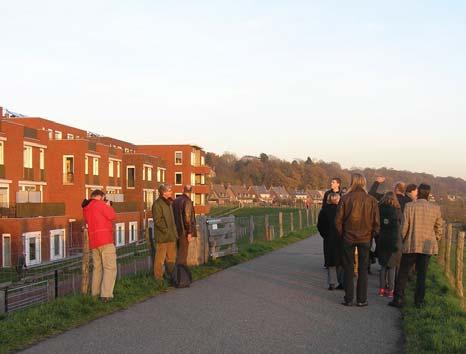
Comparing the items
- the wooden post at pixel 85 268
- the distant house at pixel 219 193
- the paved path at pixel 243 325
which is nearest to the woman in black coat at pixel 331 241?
the paved path at pixel 243 325

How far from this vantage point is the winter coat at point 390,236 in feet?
32.7

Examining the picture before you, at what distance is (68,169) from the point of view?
48.2 metres

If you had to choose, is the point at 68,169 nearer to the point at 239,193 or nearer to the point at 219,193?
the point at 219,193

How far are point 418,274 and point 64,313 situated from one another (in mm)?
5115

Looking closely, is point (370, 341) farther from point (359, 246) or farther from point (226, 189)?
point (226, 189)

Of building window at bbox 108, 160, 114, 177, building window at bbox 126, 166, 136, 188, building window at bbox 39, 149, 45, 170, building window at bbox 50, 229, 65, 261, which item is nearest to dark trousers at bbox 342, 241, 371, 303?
building window at bbox 50, 229, 65, 261

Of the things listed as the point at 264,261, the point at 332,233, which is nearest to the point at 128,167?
the point at 264,261

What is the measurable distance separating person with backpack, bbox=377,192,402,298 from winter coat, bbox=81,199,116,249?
179 inches

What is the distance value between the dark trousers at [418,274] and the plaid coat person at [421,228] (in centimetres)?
13

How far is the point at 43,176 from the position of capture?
1764 inches

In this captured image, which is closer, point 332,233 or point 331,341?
point 331,341

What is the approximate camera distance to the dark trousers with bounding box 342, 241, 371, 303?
895cm

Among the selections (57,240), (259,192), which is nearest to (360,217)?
(57,240)

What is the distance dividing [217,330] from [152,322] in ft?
3.32
